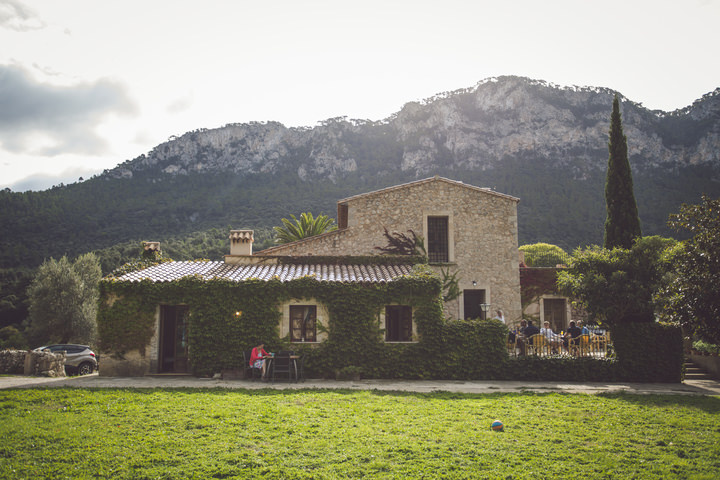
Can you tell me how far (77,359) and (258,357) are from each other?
31.6 feet

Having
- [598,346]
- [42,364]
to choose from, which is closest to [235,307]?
[42,364]

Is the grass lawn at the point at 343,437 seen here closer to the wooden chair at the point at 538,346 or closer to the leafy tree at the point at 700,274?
the leafy tree at the point at 700,274

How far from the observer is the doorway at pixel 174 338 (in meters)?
15.6

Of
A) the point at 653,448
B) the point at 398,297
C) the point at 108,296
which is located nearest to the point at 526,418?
the point at 653,448

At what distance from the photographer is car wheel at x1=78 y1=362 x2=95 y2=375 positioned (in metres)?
18.6

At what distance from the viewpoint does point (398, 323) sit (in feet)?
52.6

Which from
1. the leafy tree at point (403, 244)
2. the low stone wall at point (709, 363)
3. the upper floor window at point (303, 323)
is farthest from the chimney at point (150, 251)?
the low stone wall at point (709, 363)

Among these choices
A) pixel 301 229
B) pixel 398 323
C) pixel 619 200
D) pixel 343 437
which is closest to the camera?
pixel 343 437

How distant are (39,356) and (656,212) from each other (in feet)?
177

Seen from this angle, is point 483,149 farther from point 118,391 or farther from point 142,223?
point 118,391

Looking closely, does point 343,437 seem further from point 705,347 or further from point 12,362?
point 705,347

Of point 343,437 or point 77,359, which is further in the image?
point 77,359

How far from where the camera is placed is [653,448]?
727 centimetres

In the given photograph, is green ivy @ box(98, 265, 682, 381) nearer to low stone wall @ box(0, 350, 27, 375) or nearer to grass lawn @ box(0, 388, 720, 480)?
grass lawn @ box(0, 388, 720, 480)
